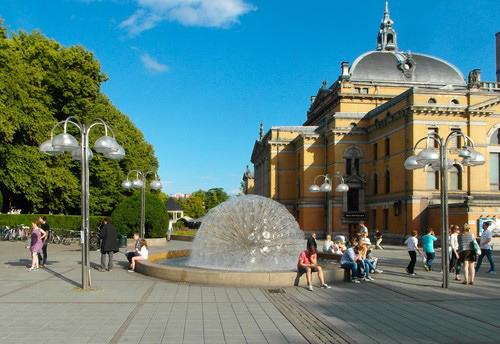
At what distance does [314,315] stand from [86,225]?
6.34 m

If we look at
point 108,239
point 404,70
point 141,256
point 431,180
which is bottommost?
point 141,256

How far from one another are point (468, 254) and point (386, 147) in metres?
35.9

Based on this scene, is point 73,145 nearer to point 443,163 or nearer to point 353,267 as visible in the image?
point 353,267

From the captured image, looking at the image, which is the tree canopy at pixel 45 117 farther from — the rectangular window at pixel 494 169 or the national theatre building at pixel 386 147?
the rectangular window at pixel 494 169

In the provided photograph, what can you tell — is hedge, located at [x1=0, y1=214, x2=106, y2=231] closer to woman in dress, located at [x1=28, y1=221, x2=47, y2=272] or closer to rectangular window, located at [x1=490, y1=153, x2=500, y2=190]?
woman in dress, located at [x1=28, y1=221, x2=47, y2=272]

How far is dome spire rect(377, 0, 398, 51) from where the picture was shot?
7897 centimetres

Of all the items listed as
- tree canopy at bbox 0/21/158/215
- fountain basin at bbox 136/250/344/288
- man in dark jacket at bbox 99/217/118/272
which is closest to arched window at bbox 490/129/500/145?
tree canopy at bbox 0/21/158/215

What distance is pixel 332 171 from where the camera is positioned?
54938 millimetres

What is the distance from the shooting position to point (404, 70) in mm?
64812

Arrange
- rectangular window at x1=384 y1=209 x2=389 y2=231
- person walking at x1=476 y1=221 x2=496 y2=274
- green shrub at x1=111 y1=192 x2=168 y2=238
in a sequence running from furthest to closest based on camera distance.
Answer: rectangular window at x1=384 y1=209 x2=389 y2=231 < green shrub at x1=111 y1=192 x2=168 y2=238 < person walking at x1=476 y1=221 x2=496 y2=274

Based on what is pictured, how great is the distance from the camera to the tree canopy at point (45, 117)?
3141cm

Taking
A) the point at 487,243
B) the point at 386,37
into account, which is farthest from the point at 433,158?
the point at 386,37

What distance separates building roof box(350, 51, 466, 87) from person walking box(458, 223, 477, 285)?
5095 cm

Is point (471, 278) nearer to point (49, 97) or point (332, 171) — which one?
point (49, 97)
